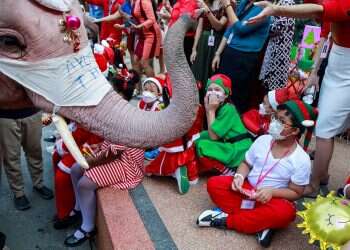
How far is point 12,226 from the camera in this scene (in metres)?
3.25

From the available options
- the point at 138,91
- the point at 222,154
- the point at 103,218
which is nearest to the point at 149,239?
the point at 103,218

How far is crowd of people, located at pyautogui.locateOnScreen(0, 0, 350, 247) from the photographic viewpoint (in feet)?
7.91

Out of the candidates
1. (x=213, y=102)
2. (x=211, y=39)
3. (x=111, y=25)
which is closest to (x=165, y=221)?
(x=213, y=102)

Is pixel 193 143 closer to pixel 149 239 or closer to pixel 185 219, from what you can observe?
pixel 185 219

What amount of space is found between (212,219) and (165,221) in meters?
0.33

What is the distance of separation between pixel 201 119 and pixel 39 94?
1949mm

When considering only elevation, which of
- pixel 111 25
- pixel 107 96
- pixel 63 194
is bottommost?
pixel 63 194

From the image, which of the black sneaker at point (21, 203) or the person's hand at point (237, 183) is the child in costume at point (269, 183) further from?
the black sneaker at point (21, 203)

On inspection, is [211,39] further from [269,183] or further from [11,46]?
[11,46]

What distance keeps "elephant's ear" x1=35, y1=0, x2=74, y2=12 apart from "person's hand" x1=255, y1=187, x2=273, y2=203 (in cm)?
153

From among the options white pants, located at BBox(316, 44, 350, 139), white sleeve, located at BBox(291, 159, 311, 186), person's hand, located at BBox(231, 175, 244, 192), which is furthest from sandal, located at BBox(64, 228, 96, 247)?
white pants, located at BBox(316, 44, 350, 139)

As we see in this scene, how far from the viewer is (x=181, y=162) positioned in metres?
2.99

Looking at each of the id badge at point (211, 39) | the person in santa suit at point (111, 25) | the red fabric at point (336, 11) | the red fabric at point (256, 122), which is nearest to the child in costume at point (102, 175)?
the red fabric at point (256, 122)

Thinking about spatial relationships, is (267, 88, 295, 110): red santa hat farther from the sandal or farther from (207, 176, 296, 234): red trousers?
the sandal
